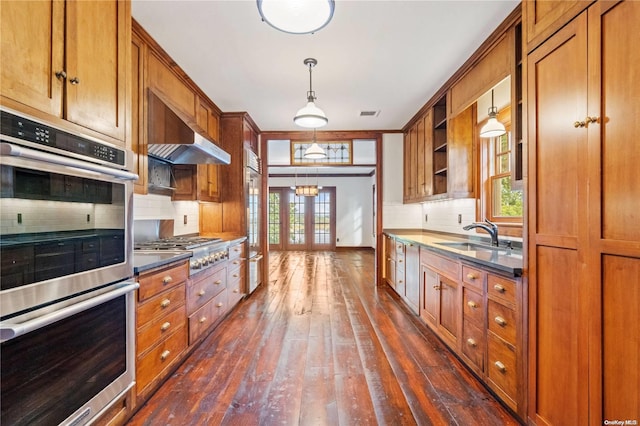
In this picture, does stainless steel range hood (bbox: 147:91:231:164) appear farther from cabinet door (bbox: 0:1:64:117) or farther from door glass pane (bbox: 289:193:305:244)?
door glass pane (bbox: 289:193:305:244)

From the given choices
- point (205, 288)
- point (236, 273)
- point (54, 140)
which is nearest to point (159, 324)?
point (205, 288)

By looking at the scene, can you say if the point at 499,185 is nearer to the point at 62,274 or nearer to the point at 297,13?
the point at 297,13

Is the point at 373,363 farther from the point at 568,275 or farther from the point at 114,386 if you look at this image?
the point at 114,386

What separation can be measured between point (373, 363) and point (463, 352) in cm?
69

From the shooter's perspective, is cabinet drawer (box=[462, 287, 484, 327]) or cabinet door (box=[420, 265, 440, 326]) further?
cabinet door (box=[420, 265, 440, 326])

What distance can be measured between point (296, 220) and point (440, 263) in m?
7.35

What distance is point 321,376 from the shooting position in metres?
2.17

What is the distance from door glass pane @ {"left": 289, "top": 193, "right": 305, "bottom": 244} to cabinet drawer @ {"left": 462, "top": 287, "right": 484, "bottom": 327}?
7703 millimetres

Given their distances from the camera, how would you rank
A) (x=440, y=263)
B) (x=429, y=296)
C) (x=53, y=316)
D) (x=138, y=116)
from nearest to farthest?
(x=53, y=316), (x=138, y=116), (x=440, y=263), (x=429, y=296)

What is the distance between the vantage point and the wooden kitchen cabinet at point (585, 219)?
1112mm

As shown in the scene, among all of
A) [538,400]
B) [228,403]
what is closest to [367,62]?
[538,400]

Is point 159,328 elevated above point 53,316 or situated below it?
below

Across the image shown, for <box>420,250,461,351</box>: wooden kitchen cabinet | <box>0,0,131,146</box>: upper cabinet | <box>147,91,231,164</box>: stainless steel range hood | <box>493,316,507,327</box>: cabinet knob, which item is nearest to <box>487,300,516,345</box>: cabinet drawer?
<box>493,316,507,327</box>: cabinet knob

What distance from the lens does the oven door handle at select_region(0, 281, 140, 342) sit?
991 millimetres
